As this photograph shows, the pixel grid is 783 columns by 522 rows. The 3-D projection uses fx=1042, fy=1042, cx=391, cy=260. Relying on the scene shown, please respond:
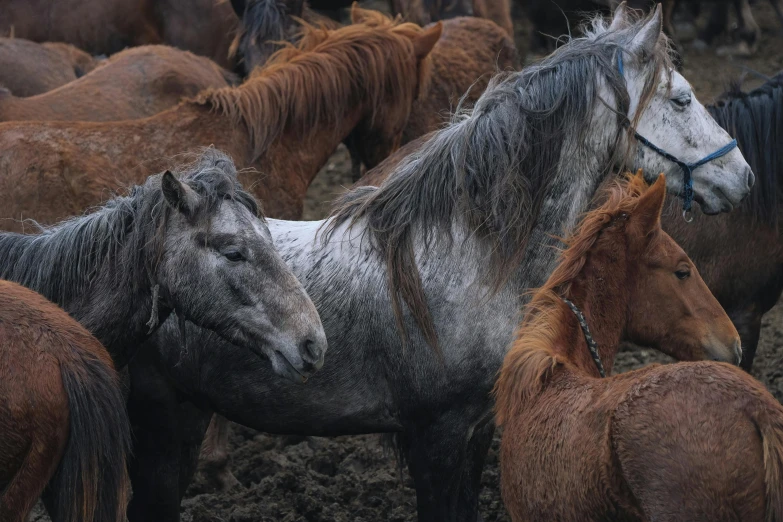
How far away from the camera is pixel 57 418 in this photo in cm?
296

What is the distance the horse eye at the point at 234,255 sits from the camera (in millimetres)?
3521

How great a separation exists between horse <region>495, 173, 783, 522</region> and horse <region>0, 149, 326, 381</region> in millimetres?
755

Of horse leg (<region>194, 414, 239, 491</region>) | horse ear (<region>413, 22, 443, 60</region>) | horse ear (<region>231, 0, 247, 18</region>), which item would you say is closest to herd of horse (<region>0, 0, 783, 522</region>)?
horse leg (<region>194, 414, 239, 491</region>)

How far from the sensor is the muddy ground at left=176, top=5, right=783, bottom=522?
4.92 metres

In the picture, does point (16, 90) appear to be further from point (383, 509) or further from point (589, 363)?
point (589, 363)

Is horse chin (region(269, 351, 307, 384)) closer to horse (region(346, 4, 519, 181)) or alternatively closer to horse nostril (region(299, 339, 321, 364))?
horse nostril (region(299, 339, 321, 364))

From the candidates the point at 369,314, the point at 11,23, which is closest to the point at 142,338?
the point at 369,314

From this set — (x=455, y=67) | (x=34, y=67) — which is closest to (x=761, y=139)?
(x=455, y=67)

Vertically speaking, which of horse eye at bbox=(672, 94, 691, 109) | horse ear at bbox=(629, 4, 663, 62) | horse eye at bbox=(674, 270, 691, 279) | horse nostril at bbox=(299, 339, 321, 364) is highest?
horse ear at bbox=(629, 4, 663, 62)

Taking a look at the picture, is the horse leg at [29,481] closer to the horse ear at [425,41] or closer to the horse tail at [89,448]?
the horse tail at [89,448]

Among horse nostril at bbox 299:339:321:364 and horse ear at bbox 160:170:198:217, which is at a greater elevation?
horse ear at bbox 160:170:198:217

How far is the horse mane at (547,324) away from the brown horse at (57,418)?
1.20 m

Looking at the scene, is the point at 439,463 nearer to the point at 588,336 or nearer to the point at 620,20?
the point at 588,336

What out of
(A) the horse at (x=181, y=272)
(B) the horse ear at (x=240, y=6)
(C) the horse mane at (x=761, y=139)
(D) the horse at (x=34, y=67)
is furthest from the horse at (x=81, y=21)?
(A) the horse at (x=181, y=272)
